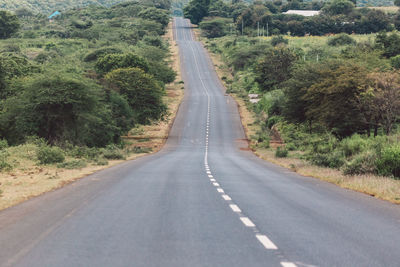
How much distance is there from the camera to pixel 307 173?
22188 mm

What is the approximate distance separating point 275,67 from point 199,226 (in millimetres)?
65592

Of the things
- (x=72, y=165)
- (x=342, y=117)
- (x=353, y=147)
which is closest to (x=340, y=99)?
(x=342, y=117)

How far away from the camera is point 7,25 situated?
418 ft

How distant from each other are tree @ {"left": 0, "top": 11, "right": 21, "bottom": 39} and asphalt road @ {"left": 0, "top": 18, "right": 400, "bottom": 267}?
123 metres

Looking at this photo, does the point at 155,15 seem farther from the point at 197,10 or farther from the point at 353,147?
the point at 353,147

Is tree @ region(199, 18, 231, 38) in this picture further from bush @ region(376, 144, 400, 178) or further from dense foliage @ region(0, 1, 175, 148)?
bush @ region(376, 144, 400, 178)

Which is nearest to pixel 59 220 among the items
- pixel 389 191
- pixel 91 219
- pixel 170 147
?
pixel 91 219

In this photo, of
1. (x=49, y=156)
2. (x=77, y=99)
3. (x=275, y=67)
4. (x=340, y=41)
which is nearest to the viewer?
(x=49, y=156)

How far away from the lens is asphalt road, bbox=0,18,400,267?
6.26m

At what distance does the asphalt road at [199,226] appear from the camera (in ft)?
20.5

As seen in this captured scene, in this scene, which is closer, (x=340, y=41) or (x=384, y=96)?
(x=384, y=96)

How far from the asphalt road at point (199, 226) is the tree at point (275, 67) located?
55669mm

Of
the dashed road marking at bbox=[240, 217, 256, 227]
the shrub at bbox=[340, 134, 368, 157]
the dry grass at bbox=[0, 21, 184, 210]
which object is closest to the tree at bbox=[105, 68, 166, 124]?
the dry grass at bbox=[0, 21, 184, 210]

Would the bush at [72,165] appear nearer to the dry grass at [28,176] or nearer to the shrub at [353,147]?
the dry grass at [28,176]
